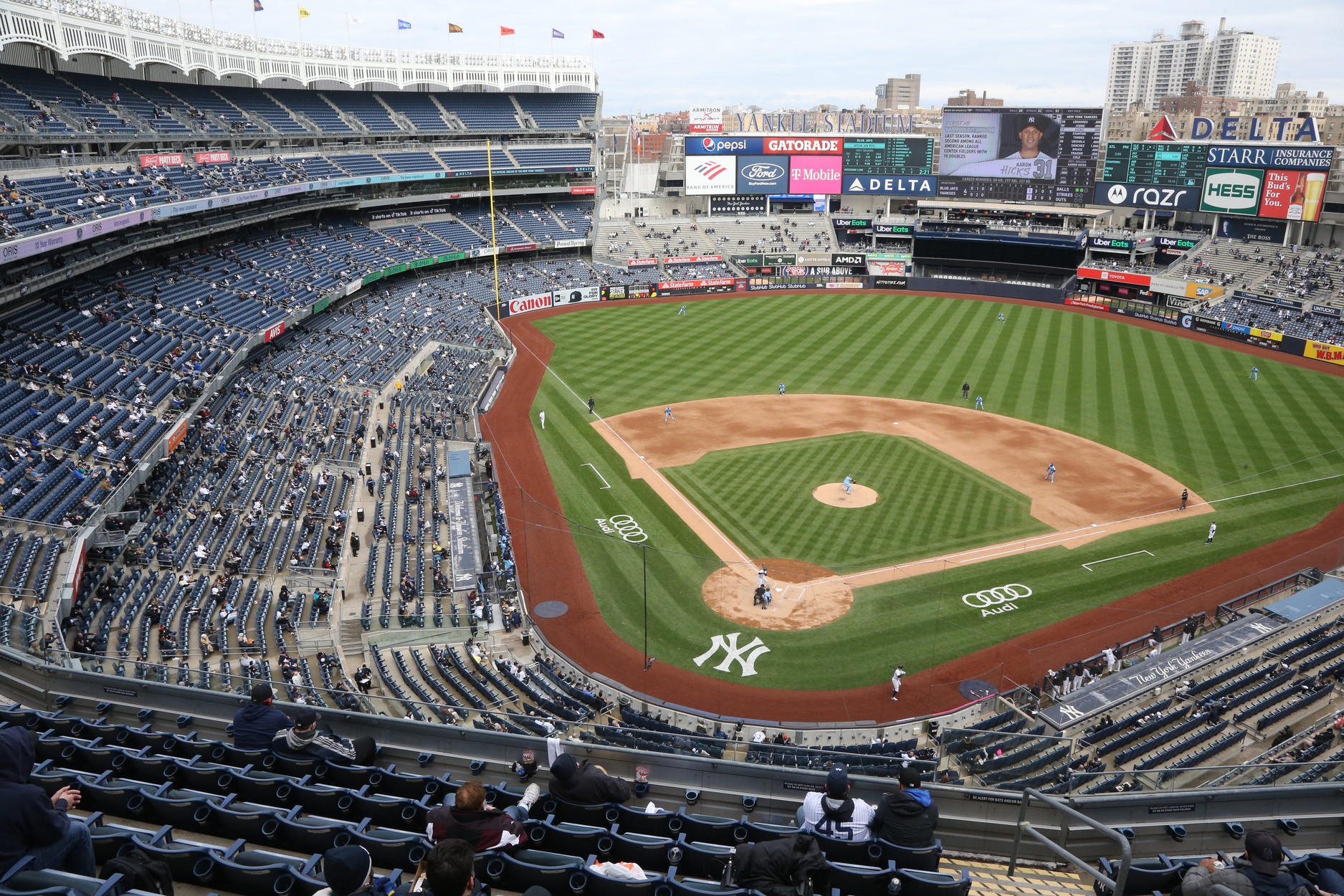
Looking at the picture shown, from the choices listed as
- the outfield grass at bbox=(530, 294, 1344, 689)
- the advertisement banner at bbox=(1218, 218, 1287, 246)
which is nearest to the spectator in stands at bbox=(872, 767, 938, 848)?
the outfield grass at bbox=(530, 294, 1344, 689)

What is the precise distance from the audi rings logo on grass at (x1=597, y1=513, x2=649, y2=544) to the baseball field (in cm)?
13

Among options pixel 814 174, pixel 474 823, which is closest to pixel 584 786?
pixel 474 823

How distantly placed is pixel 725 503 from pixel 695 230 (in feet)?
180

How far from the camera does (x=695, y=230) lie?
82688 millimetres

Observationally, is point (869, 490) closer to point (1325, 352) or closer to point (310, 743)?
point (310, 743)

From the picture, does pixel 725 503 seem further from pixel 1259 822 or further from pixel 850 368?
pixel 1259 822

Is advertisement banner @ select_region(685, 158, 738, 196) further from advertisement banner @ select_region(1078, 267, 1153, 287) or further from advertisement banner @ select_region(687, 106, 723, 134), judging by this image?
advertisement banner @ select_region(1078, 267, 1153, 287)

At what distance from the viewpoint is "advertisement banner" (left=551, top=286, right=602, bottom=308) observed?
6819 cm

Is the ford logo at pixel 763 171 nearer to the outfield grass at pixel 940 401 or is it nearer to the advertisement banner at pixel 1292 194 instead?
the outfield grass at pixel 940 401

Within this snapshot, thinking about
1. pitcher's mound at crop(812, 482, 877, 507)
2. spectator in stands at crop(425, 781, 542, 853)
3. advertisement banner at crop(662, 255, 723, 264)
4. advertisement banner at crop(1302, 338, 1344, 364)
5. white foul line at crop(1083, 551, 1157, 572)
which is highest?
spectator in stands at crop(425, 781, 542, 853)

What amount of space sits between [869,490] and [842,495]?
1.32 metres

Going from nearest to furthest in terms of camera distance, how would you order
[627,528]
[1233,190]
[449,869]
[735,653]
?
1. [449,869]
2. [735,653]
3. [627,528]
4. [1233,190]

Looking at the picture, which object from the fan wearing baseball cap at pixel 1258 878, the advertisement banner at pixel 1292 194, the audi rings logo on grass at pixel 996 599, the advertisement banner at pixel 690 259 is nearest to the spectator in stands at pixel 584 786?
the fan wearing baseball cap at pixel 1258 878

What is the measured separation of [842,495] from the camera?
33.1 m
